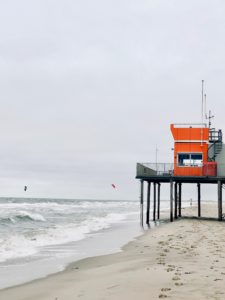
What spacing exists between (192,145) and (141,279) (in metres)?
26.9

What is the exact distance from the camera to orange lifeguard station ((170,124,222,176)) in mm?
36469

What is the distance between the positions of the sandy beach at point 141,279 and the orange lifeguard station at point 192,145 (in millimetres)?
19624

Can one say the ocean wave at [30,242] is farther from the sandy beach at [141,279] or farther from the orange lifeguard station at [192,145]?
the orange lifeguard station at [192,145]

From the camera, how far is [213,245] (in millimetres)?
18281

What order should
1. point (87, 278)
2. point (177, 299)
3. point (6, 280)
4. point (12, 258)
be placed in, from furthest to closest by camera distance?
point (12, 258)
point (6, 280)
point (87, 278)
point (177, 299)

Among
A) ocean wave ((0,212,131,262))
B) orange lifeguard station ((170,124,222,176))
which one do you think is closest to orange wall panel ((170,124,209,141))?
orange lifeguard station ((170,124,222,176))

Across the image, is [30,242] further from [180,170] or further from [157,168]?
[180,170]

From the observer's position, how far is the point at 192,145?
121 feet

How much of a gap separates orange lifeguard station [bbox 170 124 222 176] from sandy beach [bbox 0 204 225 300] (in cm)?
1962

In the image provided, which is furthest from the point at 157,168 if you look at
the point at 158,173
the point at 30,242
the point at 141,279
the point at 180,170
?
the point at 141,279

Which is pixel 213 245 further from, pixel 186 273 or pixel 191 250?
pixel 186 273

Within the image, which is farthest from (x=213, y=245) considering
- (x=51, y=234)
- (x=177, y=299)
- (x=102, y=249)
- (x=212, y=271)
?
(x=51, y=234)

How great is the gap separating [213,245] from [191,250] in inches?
72.7

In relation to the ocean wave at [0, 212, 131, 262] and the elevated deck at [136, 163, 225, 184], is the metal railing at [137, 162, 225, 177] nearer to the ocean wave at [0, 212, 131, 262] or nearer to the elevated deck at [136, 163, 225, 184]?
the elevated deck at [136, 163, 225, 184]
